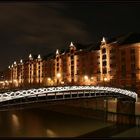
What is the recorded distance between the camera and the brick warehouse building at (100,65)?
63062 mm

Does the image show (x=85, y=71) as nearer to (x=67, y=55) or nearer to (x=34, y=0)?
(x=67, y=55)

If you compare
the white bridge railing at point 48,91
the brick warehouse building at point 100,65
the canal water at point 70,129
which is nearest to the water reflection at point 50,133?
the canal water at point 70,129

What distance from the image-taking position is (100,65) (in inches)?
2884

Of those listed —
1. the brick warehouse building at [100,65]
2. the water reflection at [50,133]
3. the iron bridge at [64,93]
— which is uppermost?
the brick warehouse building at [100,65]

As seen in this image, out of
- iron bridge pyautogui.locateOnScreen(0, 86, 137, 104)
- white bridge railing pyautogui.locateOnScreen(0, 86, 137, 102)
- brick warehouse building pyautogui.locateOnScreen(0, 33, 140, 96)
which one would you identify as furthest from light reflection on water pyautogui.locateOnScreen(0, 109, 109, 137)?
brick warehouse building pyautogui.locateOnScreen(0, 33, 140, 96)

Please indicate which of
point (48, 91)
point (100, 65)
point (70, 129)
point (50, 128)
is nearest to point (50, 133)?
point (70, 129)

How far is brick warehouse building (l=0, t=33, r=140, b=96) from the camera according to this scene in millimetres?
63062

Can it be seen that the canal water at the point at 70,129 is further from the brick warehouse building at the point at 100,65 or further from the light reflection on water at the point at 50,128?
the brick warehouse building at the point at 100,65

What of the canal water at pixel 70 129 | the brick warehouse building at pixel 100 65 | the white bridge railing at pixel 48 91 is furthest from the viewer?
the brick warehouse building at pixel 100 65

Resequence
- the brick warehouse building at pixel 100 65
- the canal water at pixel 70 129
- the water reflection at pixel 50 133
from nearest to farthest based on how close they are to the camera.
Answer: the canal water at pixel 70 129 → the water reflection at pixel 50 133 → the brick warehouse building at pixel 100 65

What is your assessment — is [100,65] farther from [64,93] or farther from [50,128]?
[64,93]

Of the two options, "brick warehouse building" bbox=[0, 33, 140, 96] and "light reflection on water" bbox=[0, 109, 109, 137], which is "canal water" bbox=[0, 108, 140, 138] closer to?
"light reflection on water" bbox=[0, 109, 109, 137]

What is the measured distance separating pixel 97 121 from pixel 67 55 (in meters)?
52.7

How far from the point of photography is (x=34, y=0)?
750 cm
